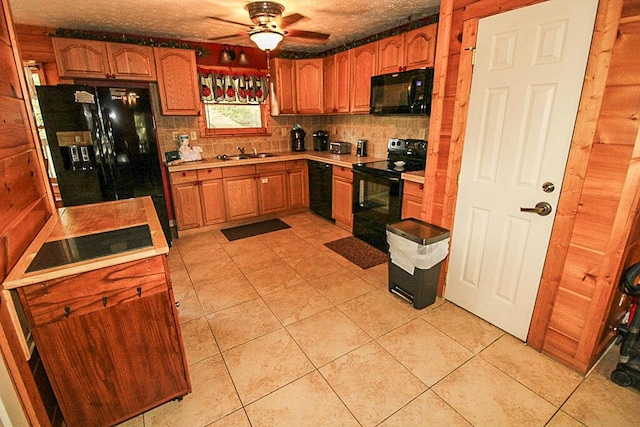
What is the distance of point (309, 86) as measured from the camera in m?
4.52

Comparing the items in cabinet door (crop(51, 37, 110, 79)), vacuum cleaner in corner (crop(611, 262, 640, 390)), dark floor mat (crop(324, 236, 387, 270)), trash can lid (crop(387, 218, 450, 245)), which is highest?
cabinet door (crop(51, 37, 110, 79))

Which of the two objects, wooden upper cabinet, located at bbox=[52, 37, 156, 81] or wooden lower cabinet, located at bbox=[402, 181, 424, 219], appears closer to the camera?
wooden lower cabinet, located at bbox=[402, 181, 424, 219]

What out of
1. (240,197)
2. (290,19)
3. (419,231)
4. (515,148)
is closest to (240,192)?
(240,197)

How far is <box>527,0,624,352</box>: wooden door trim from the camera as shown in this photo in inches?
58.2

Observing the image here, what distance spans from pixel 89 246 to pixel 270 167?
3045 millimetres

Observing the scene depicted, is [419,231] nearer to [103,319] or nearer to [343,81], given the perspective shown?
[103,319]

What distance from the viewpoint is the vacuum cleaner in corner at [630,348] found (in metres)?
1.64

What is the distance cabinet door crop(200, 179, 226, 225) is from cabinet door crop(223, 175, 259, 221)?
8 centimetres

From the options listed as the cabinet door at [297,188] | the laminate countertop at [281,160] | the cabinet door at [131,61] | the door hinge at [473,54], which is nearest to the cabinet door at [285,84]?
the laminate countertop at [281,160]

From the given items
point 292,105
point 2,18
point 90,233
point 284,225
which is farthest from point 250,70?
point 90,233

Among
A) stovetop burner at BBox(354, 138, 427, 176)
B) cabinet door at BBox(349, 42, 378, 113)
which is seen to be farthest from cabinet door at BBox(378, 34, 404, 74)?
stovetop burner at BBox(354, 138, 427, 176)

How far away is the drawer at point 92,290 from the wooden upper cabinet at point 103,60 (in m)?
3.04

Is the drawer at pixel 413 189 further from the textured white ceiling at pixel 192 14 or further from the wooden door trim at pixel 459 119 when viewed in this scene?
the textured white ceiling at pixel 192 14

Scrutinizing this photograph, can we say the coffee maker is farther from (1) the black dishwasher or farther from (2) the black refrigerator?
(2) the black refrigerator
